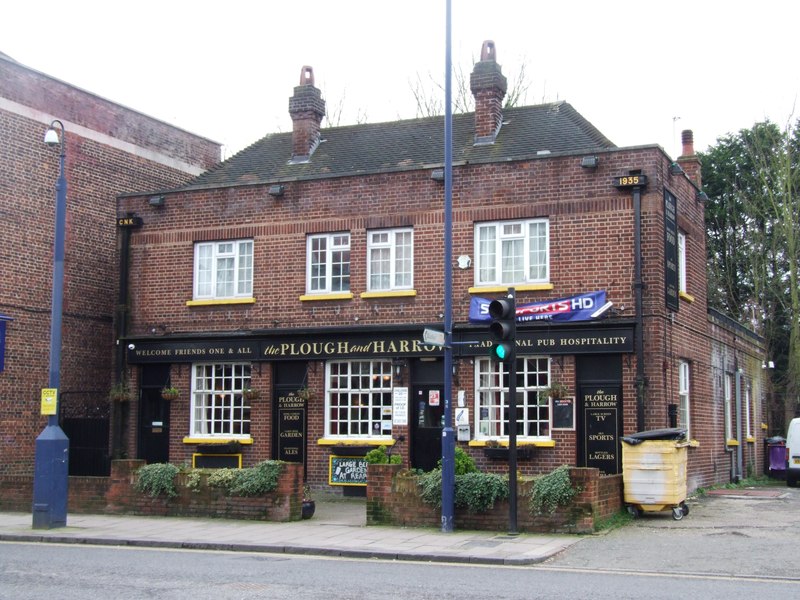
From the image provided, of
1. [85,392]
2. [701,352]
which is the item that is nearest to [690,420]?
[701,352]

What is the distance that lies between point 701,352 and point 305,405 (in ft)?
29.3

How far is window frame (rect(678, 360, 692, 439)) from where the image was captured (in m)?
21.5

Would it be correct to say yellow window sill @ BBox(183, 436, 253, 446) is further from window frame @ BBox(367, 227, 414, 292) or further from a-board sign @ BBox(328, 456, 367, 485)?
window frame @ BBox(367, 227, 414, 292)

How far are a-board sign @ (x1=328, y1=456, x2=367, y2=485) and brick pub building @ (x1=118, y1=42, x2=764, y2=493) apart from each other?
5 cm

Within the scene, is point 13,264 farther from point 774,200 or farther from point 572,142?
point 774,200

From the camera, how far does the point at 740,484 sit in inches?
991

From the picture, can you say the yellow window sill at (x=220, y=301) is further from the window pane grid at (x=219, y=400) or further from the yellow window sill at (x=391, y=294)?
the yellow window sill at (x=391, y=294)

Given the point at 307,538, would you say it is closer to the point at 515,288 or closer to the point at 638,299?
the point at 515,288

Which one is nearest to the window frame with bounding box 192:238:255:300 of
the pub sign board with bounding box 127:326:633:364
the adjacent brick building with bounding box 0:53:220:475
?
the pub sign board with bounding box 127:326:633:364

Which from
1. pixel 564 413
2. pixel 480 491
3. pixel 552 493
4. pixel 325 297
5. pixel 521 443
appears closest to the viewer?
pixel 552 493

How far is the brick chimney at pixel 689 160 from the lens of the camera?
24.7 m

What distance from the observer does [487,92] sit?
2305 cm

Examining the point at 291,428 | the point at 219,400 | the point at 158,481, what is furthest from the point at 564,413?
the point at 219,400

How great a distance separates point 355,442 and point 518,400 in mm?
3591
